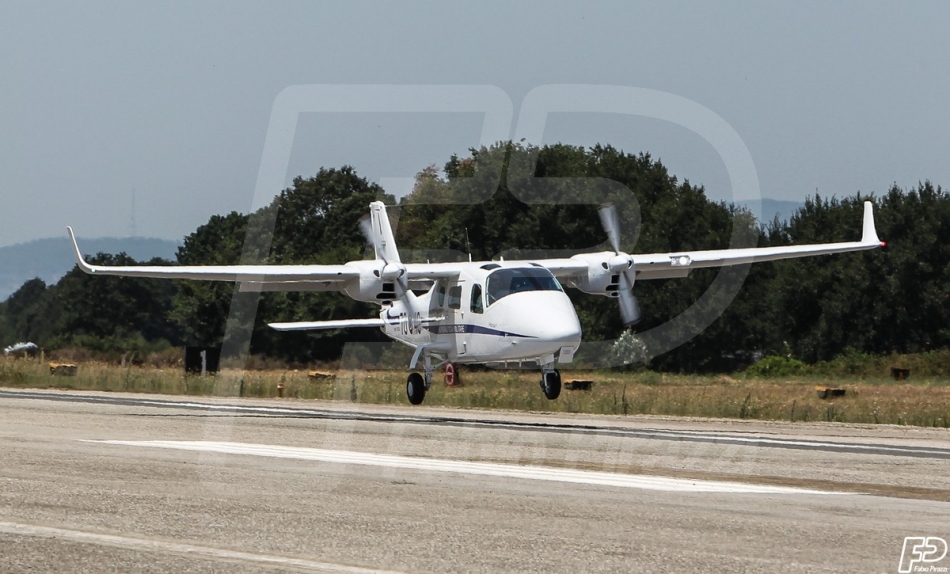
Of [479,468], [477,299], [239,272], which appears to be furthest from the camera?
[239,272]

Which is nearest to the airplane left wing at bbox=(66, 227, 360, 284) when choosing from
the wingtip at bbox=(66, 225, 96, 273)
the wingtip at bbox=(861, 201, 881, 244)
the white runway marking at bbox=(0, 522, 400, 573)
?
the wingtip at bbox=(66, 225, 96, 273)

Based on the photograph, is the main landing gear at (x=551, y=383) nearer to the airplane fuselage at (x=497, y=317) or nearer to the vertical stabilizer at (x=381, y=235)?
the airplane fuselage at (x=497, y=317)

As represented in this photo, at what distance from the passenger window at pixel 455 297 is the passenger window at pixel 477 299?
29.6 inches

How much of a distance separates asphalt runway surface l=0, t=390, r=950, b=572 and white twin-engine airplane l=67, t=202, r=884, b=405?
5.55 meters

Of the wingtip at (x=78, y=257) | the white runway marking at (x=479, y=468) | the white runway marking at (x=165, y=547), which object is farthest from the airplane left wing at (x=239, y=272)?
the white runway marking at (x=165, y=547)

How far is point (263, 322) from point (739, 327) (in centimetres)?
2777

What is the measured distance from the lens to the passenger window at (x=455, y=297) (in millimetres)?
29625

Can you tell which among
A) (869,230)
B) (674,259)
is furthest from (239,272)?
(869,230)

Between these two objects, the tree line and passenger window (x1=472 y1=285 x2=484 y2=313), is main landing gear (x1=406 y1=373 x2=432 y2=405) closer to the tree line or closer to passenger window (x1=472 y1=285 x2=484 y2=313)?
passenger window (x1=472 y1=285 x2=484 y2=313)

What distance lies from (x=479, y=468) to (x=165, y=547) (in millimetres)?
6241

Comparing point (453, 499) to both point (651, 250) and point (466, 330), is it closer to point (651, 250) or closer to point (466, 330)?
point (466, 330)

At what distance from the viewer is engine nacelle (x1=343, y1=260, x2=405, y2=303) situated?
30.2m

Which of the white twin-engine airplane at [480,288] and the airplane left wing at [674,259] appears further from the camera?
the airplane left wing at [674,259]

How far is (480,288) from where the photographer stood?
2853 centimetres
